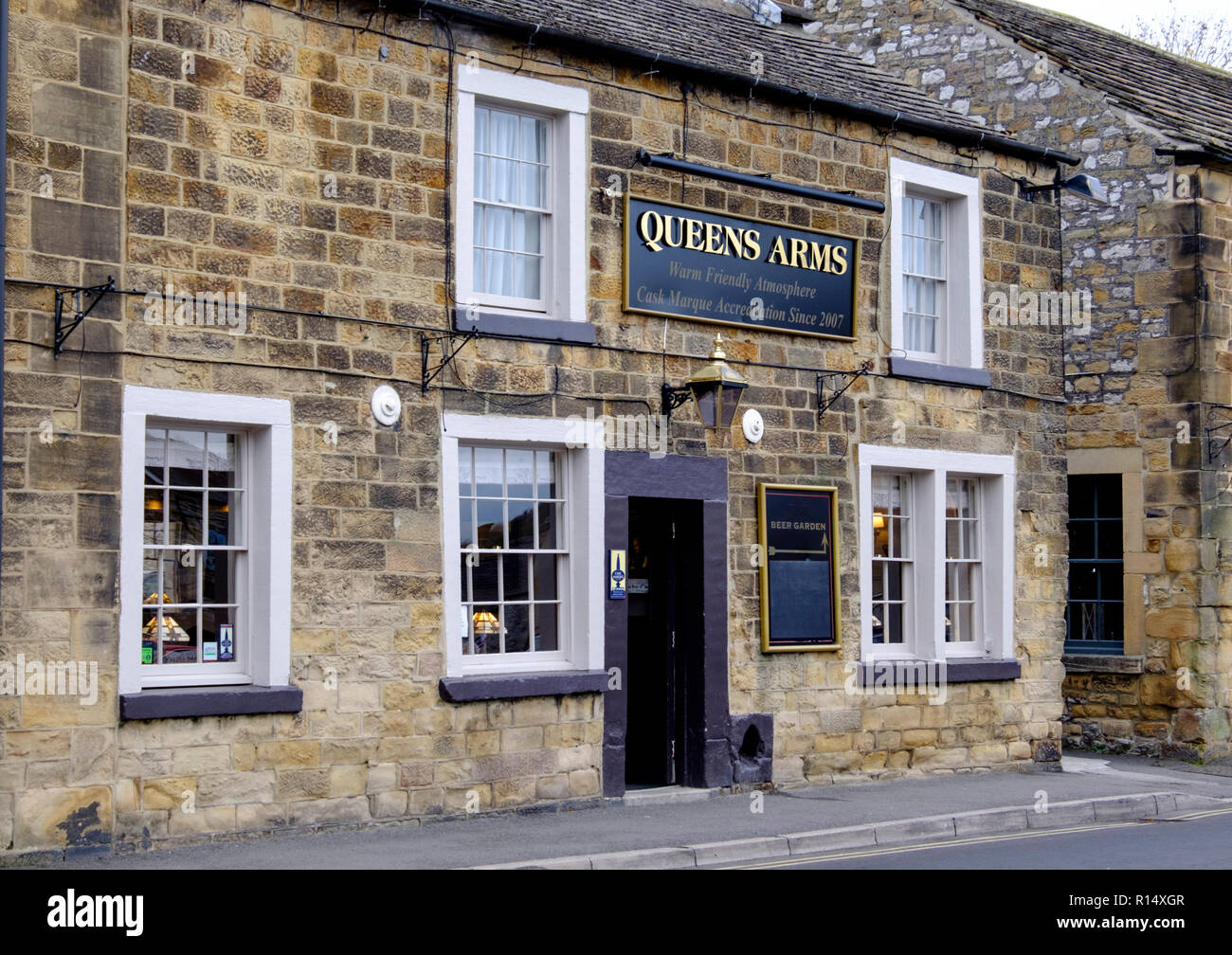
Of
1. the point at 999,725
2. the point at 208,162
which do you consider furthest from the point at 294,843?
the point at 999,725

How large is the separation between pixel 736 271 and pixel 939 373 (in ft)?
8.87

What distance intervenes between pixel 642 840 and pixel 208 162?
5.58 meters

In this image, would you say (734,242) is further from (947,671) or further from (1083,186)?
(947,671)

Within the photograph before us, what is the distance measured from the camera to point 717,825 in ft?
38.9

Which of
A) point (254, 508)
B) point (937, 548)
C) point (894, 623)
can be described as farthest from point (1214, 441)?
point (254, 508)

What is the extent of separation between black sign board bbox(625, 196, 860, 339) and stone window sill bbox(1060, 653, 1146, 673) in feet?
19.3

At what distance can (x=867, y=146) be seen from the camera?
1515 cm

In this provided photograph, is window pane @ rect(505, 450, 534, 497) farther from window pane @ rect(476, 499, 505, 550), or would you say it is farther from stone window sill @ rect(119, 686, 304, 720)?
stone window sill @ rect(119, 686, 304, 720)

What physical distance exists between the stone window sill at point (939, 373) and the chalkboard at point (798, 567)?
4.92 feet

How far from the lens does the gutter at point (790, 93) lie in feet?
40.3

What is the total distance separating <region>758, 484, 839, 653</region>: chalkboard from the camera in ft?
46.0

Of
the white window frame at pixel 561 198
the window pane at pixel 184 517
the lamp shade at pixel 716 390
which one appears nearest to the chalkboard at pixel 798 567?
the lamp shade at pixel 716 390

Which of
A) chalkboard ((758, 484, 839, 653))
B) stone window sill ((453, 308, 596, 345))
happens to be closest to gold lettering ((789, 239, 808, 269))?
chalkboard ((758, 484, 839, 653))

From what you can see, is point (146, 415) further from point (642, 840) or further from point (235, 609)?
point (642, 840)
